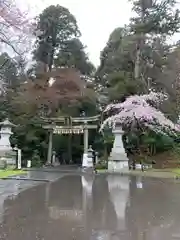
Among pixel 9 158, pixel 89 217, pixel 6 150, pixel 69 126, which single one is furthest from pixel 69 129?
pixel 89 217

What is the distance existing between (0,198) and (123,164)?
15402 millimetres

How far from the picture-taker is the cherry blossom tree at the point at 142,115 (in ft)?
87.9

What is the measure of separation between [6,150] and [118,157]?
756 cm

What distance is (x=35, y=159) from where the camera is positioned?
2919 cm

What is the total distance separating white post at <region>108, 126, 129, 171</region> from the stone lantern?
21.3 feet

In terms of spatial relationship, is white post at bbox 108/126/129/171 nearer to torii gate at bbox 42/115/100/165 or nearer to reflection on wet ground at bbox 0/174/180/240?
torii gate at bbox 42/115/100/165

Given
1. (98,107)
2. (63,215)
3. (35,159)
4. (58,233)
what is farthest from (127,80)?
(58,233)

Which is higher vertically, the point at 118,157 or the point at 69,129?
the point at 69,129

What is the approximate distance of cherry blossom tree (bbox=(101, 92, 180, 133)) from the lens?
87.9ft

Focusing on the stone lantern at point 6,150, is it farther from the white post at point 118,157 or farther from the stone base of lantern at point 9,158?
the white post at point 118,157

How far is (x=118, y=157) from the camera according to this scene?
82.3ft

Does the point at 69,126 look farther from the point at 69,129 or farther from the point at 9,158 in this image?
the point at 9,158

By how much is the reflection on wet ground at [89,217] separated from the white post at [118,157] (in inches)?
539

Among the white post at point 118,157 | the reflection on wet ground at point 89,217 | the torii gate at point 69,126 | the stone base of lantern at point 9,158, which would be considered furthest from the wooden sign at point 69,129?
the reflection on wet ground at point 89,217
